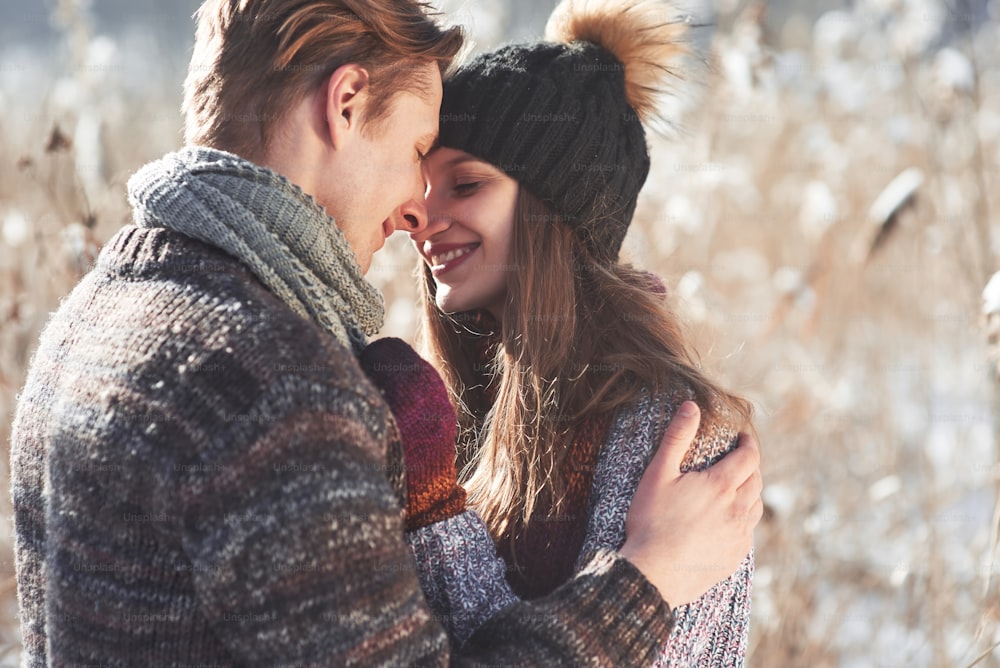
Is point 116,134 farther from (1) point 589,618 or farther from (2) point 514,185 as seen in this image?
(1) point 589,618

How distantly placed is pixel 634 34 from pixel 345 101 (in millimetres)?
863

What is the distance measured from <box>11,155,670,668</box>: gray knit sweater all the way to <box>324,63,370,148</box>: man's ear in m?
0.25

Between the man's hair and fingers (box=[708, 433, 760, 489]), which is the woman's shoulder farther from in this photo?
the man's hair

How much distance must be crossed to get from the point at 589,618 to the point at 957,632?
1.97m

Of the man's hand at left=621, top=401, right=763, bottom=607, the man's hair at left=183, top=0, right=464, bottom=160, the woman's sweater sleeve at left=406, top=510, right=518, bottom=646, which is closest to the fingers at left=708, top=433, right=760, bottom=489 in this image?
the man's hand at left=621, top=401, right=763, bottom=607

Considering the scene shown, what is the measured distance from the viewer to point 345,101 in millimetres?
1259

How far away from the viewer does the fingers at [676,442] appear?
144 cm

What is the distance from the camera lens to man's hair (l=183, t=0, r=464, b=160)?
1.22 metres

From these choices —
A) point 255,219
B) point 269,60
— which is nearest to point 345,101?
point 269,60

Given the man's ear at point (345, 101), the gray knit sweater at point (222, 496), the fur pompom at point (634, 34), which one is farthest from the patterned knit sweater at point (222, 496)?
the fur pompom at point (634, 34)

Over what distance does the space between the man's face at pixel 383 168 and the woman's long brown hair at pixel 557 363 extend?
384mm

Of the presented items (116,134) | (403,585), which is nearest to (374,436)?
(403,585)

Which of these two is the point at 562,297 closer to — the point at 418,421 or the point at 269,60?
the point at 418,421

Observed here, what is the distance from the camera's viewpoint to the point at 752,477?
1520 mm
